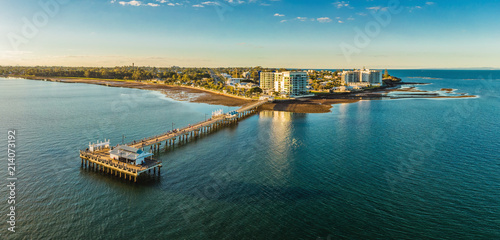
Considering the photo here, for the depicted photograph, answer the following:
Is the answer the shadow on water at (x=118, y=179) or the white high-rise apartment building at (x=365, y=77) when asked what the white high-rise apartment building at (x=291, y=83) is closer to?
the white high-rise apartment building at (x=365, y=77)

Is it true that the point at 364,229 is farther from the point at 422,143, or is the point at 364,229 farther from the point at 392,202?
the point at 422,143

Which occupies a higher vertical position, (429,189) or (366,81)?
(366,81)

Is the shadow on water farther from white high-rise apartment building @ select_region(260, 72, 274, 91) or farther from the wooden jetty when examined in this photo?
white high-rise apartment building @ select_region(260, 72, 274, 91)

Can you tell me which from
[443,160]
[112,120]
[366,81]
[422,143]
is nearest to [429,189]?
[443,160]

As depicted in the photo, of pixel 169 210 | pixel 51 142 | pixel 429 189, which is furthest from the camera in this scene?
pixel 51 142

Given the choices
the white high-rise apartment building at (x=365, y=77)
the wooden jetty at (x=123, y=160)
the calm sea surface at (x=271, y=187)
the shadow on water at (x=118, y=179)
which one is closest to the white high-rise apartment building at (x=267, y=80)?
the white high-rise apartment building at (x=365, y=77)

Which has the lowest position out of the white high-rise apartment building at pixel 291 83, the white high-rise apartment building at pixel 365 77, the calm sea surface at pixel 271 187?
the calm sea surface at pixel 271 187

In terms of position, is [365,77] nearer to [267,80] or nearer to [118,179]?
[267,80]

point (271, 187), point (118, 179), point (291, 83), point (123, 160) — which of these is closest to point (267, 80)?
point (291, 83)

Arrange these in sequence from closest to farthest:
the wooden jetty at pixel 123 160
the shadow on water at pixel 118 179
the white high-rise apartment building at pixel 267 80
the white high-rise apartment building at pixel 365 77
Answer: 1. the shadow on water at pixel 118 179
2. the wooden jetty at pixel 123 160
3. the white high-rise apartment building at pixel 267 80
4. the white high-rise apartment building at pixel 365 77
